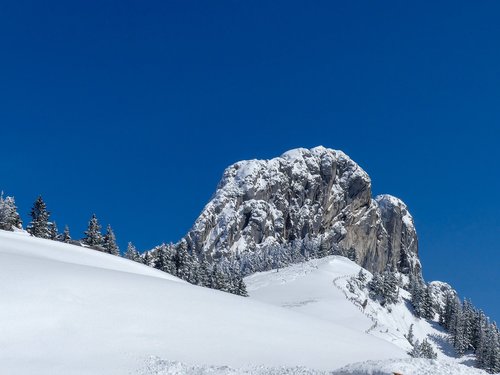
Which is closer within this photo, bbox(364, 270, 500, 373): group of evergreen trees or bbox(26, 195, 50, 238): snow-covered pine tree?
bbox(26, 195, 50, 238): snow-covered pine tree

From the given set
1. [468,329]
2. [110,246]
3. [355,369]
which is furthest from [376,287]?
[355,369]

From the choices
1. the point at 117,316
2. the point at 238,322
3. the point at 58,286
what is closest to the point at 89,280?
the point at 58,286

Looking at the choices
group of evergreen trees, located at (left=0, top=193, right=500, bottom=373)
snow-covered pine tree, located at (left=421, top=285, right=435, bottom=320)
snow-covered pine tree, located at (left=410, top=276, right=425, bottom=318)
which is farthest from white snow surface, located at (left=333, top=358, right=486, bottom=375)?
snow-covered pine tree, located at (left=421, top=285, right=435, bottom=320)

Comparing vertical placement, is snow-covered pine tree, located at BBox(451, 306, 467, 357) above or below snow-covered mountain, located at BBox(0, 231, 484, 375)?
above

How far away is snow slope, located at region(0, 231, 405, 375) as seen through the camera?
2772 centimetres

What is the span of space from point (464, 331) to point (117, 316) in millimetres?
103294

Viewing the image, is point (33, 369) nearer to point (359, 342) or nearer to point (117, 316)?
point (117, 316)

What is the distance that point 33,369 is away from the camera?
25.1 meters

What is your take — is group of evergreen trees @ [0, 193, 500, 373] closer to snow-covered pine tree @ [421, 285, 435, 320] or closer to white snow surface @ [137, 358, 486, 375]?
snow-covered pine tree @ [421, 285, 435, 320]

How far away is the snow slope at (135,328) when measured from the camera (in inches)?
1091

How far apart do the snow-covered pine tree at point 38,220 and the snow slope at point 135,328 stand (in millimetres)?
54173

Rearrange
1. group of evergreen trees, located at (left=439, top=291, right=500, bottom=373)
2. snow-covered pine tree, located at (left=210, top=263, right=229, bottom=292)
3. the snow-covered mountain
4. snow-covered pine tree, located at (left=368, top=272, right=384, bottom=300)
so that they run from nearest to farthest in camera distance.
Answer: the snow-covered mountain → snow-covered pine tree, located at (left=210, top=263, right=229, bottom=292) → group of evergreen trees, located at (left=439, top=291, right=500, bottom=373) → snow-covered pine tree, located at (left=368, top=272, right=384, bottom=300)

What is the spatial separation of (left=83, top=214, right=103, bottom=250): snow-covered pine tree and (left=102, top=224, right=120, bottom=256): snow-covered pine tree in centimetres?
112

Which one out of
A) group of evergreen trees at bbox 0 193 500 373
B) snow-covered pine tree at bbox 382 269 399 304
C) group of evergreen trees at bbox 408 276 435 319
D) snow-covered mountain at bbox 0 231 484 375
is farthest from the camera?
group of evergreen trees at bbox 408 276 435 319
